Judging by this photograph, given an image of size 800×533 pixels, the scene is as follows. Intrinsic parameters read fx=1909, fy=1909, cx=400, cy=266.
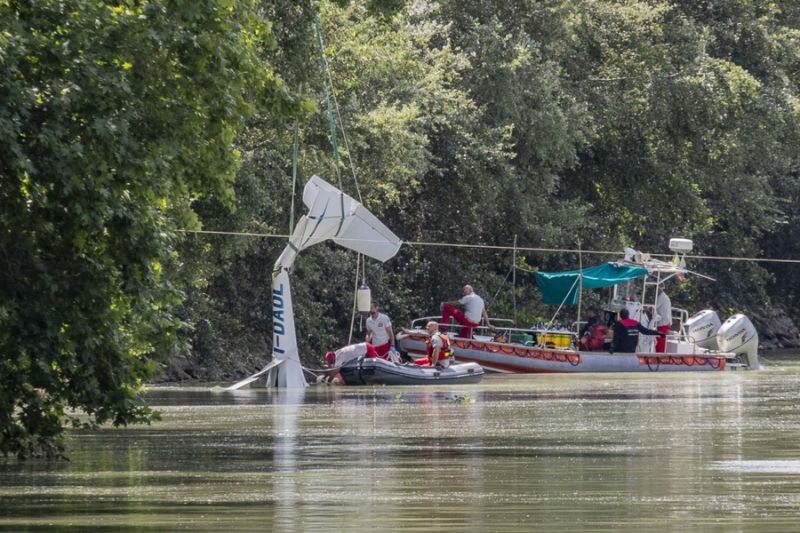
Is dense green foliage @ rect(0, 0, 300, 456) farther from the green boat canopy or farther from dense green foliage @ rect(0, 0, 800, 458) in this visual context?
the green boat canopy

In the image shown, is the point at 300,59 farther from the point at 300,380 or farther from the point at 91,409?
the point at 91,409

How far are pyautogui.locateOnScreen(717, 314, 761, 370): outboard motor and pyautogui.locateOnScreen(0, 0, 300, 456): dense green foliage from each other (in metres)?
31.4

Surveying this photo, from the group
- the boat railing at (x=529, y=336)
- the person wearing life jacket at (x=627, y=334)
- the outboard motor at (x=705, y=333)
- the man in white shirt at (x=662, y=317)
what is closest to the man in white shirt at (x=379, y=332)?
the boat railing at (x=529, y=336)

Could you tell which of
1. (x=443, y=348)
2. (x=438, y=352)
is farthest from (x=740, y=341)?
(x=438, y=352)

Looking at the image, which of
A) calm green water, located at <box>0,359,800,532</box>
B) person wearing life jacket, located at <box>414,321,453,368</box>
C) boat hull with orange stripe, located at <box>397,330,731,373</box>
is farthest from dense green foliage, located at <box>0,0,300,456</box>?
boat hull with orange stripe, located at <box>397,330,731,373</box>

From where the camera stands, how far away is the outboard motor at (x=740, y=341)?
47719mm

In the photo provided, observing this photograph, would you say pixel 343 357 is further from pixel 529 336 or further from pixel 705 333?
pixel 705 333

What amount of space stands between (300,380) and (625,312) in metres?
13.3

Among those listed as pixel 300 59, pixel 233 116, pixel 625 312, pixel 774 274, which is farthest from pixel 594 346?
pixel 233 116

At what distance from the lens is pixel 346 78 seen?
42094 millimetres

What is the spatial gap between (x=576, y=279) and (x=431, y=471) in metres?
32.6

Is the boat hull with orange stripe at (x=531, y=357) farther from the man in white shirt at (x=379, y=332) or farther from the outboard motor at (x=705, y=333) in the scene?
the outboard motor at (x=705, y=333)

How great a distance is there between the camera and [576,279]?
1906 inches

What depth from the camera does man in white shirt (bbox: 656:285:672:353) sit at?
4738 cm
